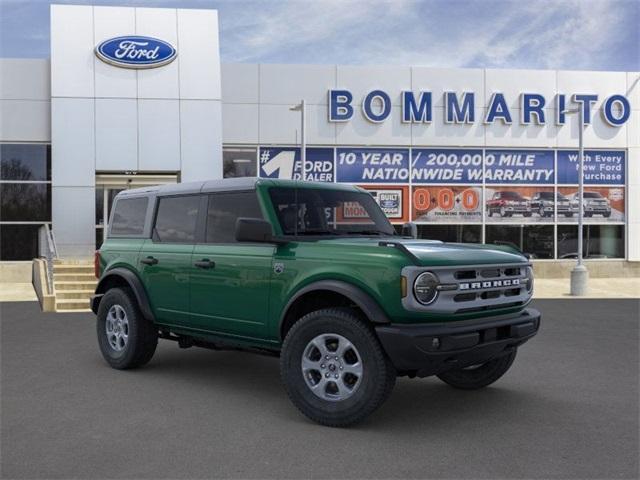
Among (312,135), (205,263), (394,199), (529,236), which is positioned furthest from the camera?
(529,236)

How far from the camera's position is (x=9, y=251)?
19.0 meters

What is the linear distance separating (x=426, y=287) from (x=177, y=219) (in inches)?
123

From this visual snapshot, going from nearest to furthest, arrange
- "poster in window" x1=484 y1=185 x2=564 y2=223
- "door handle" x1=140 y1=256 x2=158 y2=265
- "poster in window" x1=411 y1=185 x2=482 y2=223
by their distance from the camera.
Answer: "door handle" x1=140 y1=256 x2=158 y2=265
"poster in window" x1=411 y1=185 x2=482 y2=223
"poster in window" x1=484 y1=185 x2=564 y2=223

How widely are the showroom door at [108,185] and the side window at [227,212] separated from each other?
1317 cm

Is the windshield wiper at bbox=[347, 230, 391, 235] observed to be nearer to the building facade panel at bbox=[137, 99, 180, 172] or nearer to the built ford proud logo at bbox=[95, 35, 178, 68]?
the building facade panel at bbox=[137, 99, 180, 172]

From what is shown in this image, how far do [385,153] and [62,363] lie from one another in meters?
14.1

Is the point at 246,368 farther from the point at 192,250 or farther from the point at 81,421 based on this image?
the point at 81,421

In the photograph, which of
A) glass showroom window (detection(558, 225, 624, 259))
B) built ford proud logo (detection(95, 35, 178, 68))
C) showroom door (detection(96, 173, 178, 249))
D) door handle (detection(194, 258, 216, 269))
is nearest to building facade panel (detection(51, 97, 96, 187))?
showroom door (detection(96, 173, 178, 249))

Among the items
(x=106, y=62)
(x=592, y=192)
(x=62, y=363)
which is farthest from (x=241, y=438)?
(x=592, y=192)

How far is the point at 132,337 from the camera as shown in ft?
22.8

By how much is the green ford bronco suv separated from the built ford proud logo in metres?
12.0

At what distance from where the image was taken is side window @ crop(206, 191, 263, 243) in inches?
236

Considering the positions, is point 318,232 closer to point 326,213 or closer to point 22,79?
point 326,213

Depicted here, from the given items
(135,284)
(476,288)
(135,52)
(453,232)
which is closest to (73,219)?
(135,52)
